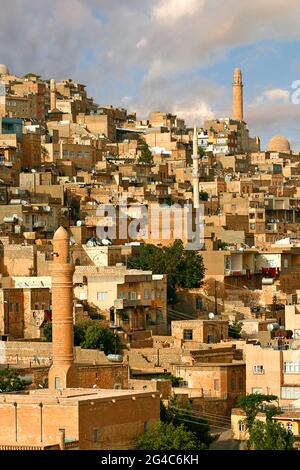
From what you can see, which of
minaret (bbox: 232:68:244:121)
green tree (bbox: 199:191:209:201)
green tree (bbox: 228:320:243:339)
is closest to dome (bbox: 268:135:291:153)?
minaret (bbox: 232:68:244:121)

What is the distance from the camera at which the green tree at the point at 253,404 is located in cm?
3431

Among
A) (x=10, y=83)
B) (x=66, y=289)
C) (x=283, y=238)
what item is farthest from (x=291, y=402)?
(x=10, y=83)

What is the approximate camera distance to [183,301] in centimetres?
4819

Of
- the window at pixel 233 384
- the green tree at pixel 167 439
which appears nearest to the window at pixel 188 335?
the window at pixel 233 384

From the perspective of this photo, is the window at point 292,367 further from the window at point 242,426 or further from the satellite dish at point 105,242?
the satellite dish at point 105,242

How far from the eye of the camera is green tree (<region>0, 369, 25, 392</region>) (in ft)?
114

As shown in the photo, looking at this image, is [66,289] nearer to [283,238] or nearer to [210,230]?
[210,230]

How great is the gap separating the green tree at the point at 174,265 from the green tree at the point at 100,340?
6.79 meters

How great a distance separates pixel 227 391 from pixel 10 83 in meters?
48.6

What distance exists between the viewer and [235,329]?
145 ft

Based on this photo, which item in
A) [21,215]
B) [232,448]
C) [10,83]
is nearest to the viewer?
[232,448]

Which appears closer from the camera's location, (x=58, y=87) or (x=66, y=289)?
(x=66, y=289)

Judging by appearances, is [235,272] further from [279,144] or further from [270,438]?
[279,144]

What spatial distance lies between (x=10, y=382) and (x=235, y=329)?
1051cm
